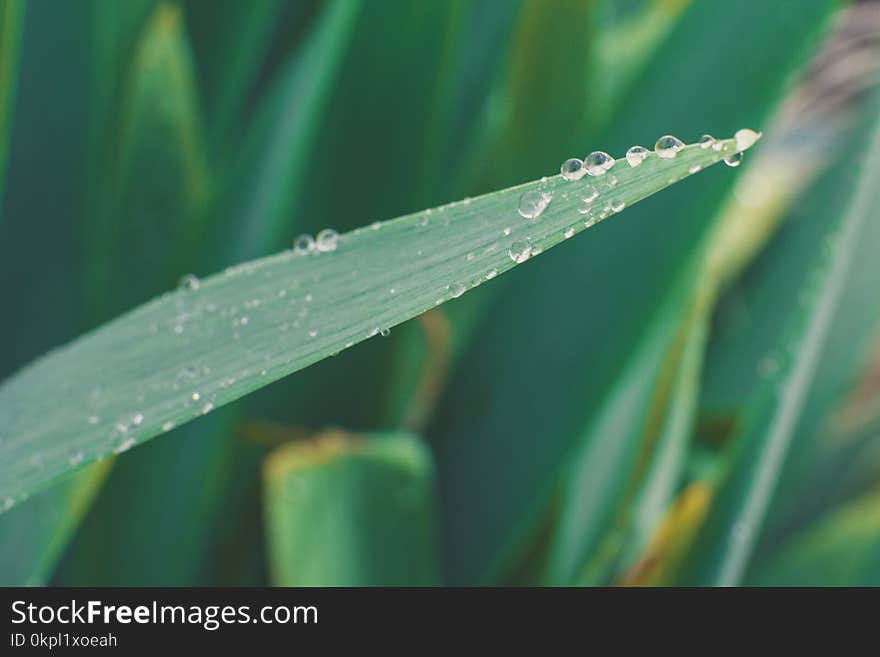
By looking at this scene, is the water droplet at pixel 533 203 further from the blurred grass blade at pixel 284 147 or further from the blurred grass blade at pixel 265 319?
the blurred grass blade at pixel 284 147

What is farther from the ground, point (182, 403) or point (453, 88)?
point (453, 88)

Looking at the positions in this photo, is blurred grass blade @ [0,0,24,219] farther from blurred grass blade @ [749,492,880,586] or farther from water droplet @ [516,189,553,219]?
blurred grass blade @ [749,492,880,586]

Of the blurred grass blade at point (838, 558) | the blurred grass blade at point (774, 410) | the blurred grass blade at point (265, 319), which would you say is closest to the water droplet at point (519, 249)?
the blurred grass blade at point (265, 319)

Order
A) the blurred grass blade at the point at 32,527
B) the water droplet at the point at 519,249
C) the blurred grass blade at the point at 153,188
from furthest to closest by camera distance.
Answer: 1. the blurred grass blade at the point at 153,188
2. the blurred grass blade at the point at 32,527
3. the water droplet at the point at 519,249

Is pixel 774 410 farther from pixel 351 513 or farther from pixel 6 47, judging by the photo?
pixel 6 47

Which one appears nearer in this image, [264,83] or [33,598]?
[33,598]

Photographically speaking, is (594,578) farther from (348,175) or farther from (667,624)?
(348,175)

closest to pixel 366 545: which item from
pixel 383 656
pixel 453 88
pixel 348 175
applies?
pixel 383 656
